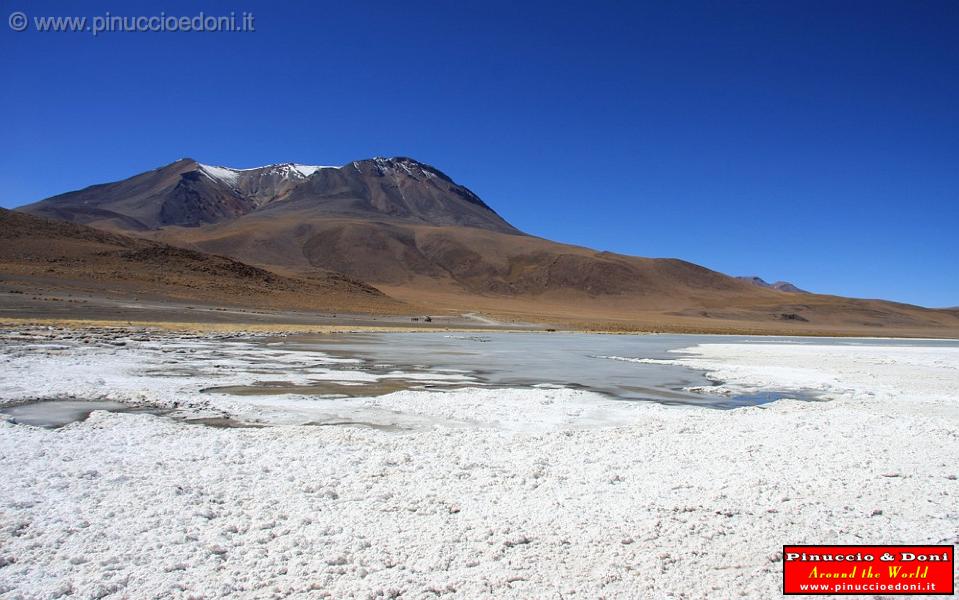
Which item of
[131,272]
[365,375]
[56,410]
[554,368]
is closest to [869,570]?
[56,410]

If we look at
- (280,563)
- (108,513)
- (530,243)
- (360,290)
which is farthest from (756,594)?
(530,243)

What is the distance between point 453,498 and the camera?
5707 millimetres

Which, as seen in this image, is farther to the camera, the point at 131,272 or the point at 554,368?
the point at 131,272

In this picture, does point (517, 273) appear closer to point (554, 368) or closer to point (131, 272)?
point (131, 272)

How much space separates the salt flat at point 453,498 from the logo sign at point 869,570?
0.53 feet

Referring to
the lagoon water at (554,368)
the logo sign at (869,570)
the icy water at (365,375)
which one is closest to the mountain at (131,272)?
the lagoon water at (554,368)

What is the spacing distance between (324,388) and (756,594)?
10170 millimetres

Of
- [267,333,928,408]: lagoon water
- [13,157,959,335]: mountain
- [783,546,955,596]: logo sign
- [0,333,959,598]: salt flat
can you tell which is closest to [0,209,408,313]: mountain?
[13,157,959,335]: mountain

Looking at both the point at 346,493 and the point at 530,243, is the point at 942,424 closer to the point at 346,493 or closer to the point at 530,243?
the point at 346,493

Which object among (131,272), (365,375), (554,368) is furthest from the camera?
(131,272)

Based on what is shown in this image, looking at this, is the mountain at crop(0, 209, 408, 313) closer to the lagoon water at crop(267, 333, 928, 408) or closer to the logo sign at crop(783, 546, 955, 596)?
the lagoon water at crop(267, 333, 928, 408)

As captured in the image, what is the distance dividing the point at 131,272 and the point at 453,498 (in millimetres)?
63409

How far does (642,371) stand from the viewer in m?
19.4

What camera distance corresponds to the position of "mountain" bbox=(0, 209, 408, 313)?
52531 millimetres
